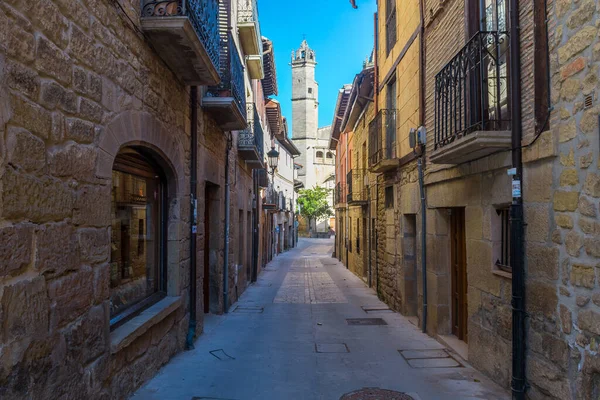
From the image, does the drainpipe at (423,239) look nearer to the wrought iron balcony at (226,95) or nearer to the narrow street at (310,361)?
the narrow street at (310,361)

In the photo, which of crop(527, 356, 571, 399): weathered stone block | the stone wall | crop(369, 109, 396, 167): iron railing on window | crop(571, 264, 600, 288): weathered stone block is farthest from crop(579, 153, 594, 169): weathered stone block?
crop(369, 109, 396, 167): iron railing on window

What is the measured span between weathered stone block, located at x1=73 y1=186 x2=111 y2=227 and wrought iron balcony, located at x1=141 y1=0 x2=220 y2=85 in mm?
1711

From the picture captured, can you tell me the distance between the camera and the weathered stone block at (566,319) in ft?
11.7

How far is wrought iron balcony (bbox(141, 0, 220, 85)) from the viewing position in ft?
14.1

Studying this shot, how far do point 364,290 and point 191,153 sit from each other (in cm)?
772

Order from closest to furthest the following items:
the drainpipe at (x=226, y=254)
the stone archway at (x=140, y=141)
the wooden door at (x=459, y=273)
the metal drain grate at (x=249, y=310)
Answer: the stone archway at (x=140, y=141) < the wooden door at (x=459, y=273) < the drainpipe at (x=226, y=254) < the metal drain grate at (x=249, y=310)

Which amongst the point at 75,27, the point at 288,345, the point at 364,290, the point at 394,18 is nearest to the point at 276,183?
the point at 364,290

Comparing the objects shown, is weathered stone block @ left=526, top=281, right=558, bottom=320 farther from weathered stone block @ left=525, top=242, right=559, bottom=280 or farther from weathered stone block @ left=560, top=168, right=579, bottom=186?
weathered stone block @ left=560, top=168, right=579, bottom=186

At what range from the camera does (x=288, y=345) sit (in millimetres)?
Answer: 6539

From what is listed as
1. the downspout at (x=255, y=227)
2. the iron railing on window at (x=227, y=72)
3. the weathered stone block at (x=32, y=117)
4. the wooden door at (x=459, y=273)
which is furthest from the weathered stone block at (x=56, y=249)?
the downspout at (x=255, y=227)

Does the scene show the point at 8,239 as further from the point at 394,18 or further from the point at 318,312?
the point at 394,18

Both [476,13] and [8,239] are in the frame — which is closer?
[8,239]

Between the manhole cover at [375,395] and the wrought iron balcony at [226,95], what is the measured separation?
4531 mm

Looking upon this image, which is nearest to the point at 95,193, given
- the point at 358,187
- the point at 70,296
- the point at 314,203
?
the point at 70,296
